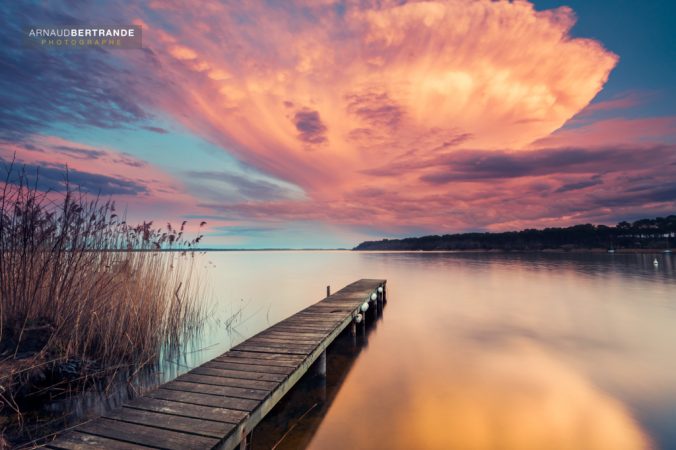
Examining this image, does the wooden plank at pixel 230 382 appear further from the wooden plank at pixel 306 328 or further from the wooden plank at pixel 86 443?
the wooden plank at pixel 306 328

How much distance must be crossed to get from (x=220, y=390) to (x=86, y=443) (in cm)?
129

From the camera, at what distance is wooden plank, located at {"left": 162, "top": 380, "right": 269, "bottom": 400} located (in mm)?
3709

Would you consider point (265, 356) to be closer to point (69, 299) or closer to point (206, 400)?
point (206, 400)

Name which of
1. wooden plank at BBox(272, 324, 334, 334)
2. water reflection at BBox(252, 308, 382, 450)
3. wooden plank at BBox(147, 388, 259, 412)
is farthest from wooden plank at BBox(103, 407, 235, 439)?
wooden plank at BBox(272, 324, 334, 334)

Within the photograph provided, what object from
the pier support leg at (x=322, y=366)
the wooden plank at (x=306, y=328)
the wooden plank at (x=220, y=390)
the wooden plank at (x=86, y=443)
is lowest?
the pier support leg at (x=322, y=366)

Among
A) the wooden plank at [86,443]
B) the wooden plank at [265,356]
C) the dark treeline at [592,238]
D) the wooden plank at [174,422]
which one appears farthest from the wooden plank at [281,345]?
the dark treeline at [592,238]

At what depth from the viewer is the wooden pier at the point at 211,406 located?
2.84 metres

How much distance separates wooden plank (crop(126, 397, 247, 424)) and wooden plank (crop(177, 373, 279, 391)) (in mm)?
582

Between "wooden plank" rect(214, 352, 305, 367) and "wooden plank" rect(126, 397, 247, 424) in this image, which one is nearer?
"wooden plank" rect(126, 397, 247, 424)

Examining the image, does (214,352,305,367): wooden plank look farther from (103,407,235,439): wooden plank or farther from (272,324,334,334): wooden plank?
(272,324,334,334): wooden plank

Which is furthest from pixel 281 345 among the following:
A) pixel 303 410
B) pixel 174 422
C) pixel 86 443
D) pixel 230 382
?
pixel 86 443

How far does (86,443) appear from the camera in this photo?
2.76 meters

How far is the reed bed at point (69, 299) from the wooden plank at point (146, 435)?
223 centimetres

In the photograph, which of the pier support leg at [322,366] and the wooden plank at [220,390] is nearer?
the wooden plank at [220,390]
